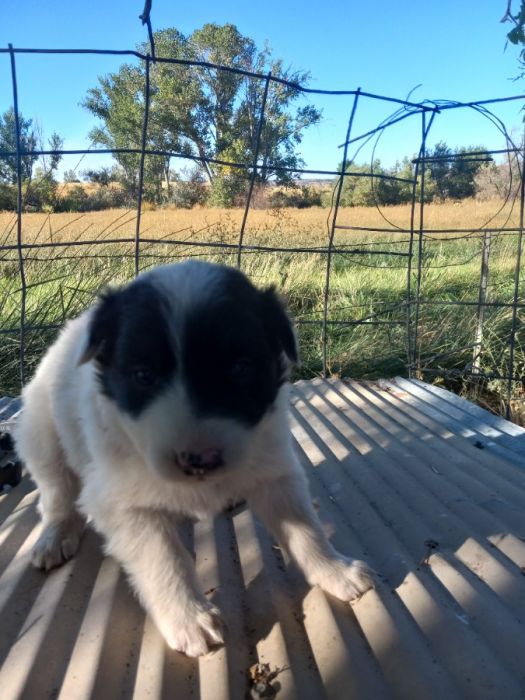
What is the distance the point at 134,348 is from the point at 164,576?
0.78 m

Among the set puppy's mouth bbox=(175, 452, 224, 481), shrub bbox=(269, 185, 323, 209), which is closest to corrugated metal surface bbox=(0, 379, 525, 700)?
puppy's mouth bbox=(175, 452, 224, 481)

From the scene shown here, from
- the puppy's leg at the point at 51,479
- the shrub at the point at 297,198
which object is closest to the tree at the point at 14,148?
the puppy's leg at the point at 51,479

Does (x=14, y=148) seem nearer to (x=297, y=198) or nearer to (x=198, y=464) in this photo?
(x=198, y=464)

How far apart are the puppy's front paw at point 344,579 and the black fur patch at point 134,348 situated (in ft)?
2.98

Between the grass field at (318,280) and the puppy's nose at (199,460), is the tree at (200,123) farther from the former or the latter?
the puppy's nose at (199,460)

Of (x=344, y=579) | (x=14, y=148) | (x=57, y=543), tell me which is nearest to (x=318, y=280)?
(x=14, y=148)

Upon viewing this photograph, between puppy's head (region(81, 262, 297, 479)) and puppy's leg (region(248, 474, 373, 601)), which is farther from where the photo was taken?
puppy's leg (region(248, 474, 373, 601))

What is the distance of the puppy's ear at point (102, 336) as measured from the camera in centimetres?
186

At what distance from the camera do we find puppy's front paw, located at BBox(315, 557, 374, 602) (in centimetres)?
182

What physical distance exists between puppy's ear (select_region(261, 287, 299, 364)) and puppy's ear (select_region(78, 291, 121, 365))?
542mm

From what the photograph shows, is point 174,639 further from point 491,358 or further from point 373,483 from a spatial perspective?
point 491,358

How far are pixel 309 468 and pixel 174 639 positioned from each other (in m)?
1.54

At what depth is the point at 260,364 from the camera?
170 centimetres

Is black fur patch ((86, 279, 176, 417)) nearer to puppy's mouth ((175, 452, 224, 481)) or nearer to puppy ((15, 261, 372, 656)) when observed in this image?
puppy ((15, 261, 372, 656))
